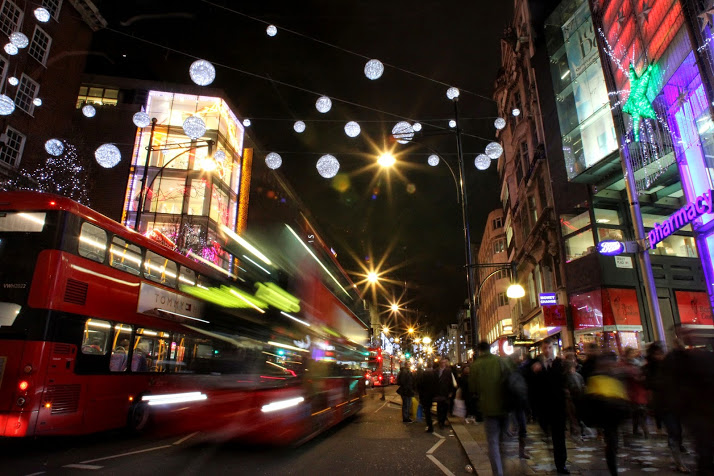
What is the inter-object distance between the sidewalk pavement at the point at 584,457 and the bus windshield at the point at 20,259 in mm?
7706

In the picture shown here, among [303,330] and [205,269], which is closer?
[303,330]

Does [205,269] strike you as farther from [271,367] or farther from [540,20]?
[540,20]

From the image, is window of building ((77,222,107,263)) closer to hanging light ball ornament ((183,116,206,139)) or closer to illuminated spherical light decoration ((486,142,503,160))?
hanging light ball ornament ((183,116,206,139))

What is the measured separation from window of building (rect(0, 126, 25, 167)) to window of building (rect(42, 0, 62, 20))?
852 centimetres

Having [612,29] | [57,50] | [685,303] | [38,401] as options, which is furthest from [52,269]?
[57,50]

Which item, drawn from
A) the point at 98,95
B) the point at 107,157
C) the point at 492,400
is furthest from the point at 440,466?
the point at 98,95

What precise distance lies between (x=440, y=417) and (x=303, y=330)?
5785mm

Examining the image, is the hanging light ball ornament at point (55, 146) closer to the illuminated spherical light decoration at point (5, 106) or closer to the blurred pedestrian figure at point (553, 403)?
the illuminated spherical light decoration at point (5, 106)

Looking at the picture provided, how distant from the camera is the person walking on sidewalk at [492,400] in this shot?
5.44 meters

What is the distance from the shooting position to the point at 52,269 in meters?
7.76

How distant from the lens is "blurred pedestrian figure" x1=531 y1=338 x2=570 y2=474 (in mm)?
6164

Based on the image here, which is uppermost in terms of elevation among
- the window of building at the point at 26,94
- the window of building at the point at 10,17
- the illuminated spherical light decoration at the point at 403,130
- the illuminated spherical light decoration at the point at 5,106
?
the window of building at the point at 10,17

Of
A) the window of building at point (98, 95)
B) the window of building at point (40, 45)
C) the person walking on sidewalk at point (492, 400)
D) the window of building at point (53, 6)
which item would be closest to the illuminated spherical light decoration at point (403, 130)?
the person walking on sidewalk at point (492, 400)

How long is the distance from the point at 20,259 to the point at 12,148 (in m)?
19.8
